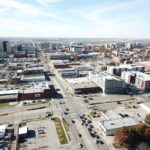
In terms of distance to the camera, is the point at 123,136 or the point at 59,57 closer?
the point at 123,136

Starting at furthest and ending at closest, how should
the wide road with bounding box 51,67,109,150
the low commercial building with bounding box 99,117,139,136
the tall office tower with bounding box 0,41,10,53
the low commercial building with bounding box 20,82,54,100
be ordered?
the tall office tower with bounding box 0,41,10,53 < the low commercial building with bounding box 20,82,54,100 < the low commercial building with bounding box 99,117,139,136 < the wide road with bounding box 51,67,109,150

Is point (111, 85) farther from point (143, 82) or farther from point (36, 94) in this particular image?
point (36, 94)

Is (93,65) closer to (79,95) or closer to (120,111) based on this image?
(79,95)

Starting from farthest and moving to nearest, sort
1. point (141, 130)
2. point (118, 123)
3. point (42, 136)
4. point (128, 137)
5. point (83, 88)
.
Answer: point (83, 88) → point (118, 123) → point (42, 136) → point (141, 130) → point (128, 137)

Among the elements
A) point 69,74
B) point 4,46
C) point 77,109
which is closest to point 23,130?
point 77,109

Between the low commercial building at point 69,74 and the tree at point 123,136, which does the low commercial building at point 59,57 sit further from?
the tree at point 123,136

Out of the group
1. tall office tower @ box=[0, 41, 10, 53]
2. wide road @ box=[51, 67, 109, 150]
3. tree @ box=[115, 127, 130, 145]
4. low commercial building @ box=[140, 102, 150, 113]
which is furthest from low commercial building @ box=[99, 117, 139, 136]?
tall office tower @ box=[0, 41, 10, 53]

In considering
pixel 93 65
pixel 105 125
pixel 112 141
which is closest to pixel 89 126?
pixel 105 125

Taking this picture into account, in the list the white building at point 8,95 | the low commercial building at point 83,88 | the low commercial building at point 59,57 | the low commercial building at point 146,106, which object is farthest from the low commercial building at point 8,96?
the low commercial building at point 59,57

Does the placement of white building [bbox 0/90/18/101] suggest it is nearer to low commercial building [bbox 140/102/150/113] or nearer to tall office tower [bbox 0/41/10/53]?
low commercial building [bbox 140/102/150/113]
